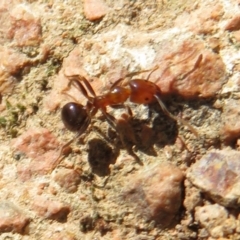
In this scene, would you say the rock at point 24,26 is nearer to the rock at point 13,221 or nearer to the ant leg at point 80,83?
the ant leg at point 80,83

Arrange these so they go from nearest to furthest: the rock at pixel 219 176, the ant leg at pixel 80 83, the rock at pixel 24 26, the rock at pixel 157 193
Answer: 1. the rock at pixel 219 176
2. the rock at pixel 157 193
3. the ant leg at pixel 80 83
4. the rock at pixel 24 26

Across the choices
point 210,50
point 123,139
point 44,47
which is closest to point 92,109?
point 123,139

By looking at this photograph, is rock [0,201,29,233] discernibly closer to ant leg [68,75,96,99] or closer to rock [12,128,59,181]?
rock [12,128,59,181]

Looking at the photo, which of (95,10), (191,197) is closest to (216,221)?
(191,197)

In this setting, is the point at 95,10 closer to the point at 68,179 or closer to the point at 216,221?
the point at 68,179

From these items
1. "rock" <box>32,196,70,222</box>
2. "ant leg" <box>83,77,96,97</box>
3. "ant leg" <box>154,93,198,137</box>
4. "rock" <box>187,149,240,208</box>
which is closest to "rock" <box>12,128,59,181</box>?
"rock" <box>32,196,70,222</box>

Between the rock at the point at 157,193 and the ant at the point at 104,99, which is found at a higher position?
the ant at the point at 104,99

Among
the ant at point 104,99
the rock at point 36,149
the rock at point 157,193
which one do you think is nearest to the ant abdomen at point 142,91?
the ant at point 104,99
